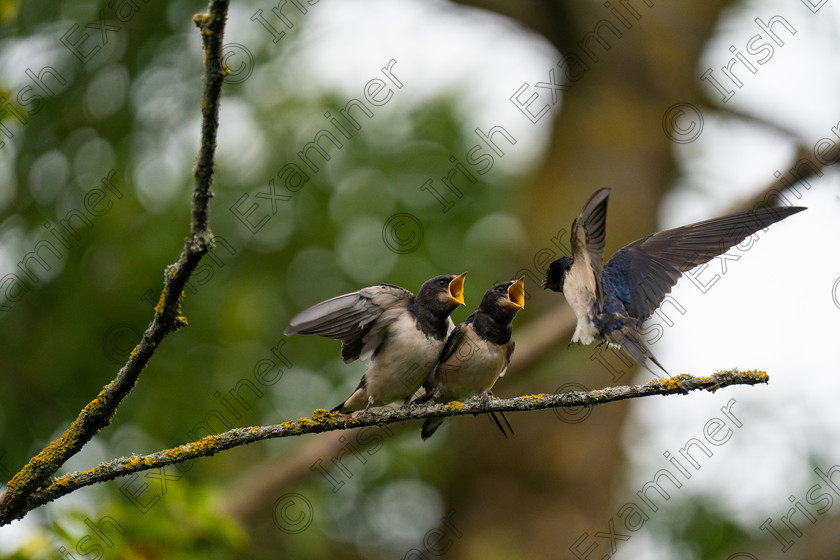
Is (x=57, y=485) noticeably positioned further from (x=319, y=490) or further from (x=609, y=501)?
(x=609, y=501)

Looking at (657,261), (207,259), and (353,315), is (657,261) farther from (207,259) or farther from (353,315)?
(207,259)

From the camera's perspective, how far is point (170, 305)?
6.36ft

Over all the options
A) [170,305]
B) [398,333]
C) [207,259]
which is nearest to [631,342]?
[398,333]

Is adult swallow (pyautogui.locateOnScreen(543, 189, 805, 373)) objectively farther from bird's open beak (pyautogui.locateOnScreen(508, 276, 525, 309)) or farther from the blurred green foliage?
the blurred green foliage

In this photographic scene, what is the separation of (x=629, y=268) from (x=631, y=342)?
2.26 feet

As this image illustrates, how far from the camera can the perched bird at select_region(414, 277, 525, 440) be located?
14.2 ft

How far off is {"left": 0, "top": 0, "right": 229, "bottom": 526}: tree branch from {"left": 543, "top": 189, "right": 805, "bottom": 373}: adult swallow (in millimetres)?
1568

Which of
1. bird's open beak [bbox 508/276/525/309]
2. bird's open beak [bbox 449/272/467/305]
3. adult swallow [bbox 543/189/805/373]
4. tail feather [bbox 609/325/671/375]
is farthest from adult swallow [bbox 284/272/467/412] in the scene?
tail feather [bbox 609/325/671/375]

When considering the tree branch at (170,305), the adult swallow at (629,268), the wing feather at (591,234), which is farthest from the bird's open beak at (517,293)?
the tree branch at (170,305)

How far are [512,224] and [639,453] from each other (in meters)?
3.07

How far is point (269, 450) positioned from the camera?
838cm

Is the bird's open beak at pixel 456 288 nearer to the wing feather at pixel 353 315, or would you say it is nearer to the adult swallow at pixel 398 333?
the adult swallow at pixel 398 333

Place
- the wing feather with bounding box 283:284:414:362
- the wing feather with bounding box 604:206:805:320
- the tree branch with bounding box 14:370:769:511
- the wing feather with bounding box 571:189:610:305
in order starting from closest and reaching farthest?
the tree branch with bounding box 14:370:769:511, the wing feather with bounding box 571:189:610:305, the wing feather with bounding box 283:284:414:362, the wing feather with bounding box 604:206:805:320

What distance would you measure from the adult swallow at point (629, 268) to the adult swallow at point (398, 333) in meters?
0.61
